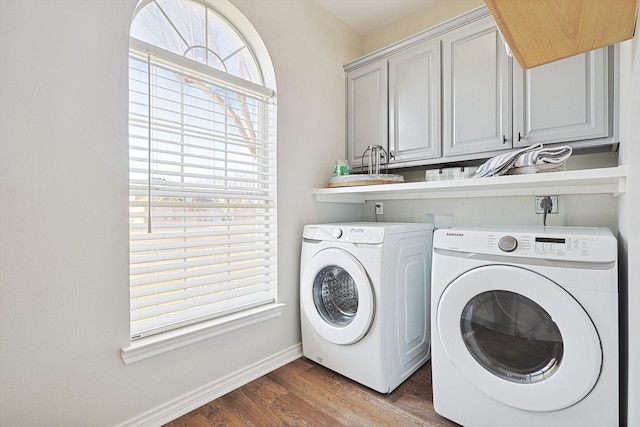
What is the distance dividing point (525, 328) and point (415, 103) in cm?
149

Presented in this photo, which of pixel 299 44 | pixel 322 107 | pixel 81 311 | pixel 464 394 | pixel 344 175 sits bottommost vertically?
pixel 464 394

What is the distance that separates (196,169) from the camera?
176 cm

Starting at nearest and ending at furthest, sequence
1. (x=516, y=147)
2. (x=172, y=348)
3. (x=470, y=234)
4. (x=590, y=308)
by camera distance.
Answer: (x=590, y=308) → (x=470, y=234) → (x=172, y=348) → (x=516, y=147)

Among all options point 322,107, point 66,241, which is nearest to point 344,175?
point 322,107

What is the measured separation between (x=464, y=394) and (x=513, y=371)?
0.25m

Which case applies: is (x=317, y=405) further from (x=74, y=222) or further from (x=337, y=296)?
(x=74, y=222)

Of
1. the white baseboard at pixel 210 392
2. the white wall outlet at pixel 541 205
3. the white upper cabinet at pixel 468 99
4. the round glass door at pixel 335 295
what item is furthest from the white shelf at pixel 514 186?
the white baseboard at pixel 210 392

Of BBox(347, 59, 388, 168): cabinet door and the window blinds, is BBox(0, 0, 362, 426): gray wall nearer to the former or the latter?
the window blinds

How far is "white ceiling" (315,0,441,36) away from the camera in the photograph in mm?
2328

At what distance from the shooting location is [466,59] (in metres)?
1.90

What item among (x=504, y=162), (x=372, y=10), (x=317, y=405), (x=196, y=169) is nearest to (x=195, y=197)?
(x=196, y=169)

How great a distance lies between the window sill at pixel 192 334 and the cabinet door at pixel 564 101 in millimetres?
1774

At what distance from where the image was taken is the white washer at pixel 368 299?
1.74 meters

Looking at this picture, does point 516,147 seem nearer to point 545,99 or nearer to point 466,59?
point 545,99
